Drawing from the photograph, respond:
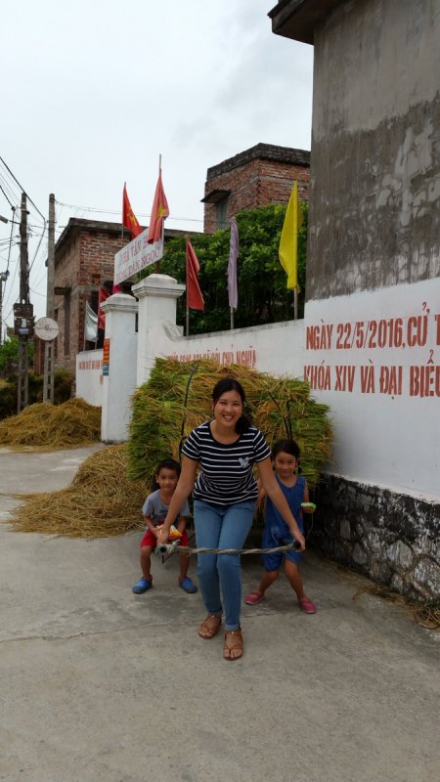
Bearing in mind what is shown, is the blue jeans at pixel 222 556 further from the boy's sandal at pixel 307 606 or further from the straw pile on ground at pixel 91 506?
the straw pile on ground at pixel 91 506

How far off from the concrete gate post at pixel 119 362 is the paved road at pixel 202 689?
766 centimetres

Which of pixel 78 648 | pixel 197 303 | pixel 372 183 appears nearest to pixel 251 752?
pixel 78 648

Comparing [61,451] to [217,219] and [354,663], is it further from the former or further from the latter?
[217,219]

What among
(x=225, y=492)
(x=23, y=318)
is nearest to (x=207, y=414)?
(x=225, y=492)

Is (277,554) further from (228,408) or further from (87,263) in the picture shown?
(87,263)

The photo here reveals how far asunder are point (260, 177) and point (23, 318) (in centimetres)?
793

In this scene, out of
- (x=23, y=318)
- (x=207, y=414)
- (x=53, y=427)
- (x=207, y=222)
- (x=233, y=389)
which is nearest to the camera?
(x=233, y=389)

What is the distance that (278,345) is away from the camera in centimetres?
660

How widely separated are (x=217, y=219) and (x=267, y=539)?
17.8 metres

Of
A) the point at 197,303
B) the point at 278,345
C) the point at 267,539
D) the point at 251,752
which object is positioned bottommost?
the point at 251,752

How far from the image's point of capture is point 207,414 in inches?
194

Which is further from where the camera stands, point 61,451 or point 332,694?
point 61,451

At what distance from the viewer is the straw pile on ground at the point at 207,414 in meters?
4.84

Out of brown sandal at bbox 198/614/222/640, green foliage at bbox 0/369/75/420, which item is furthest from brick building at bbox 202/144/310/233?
brown sandal at bbox 198/614/222/640
